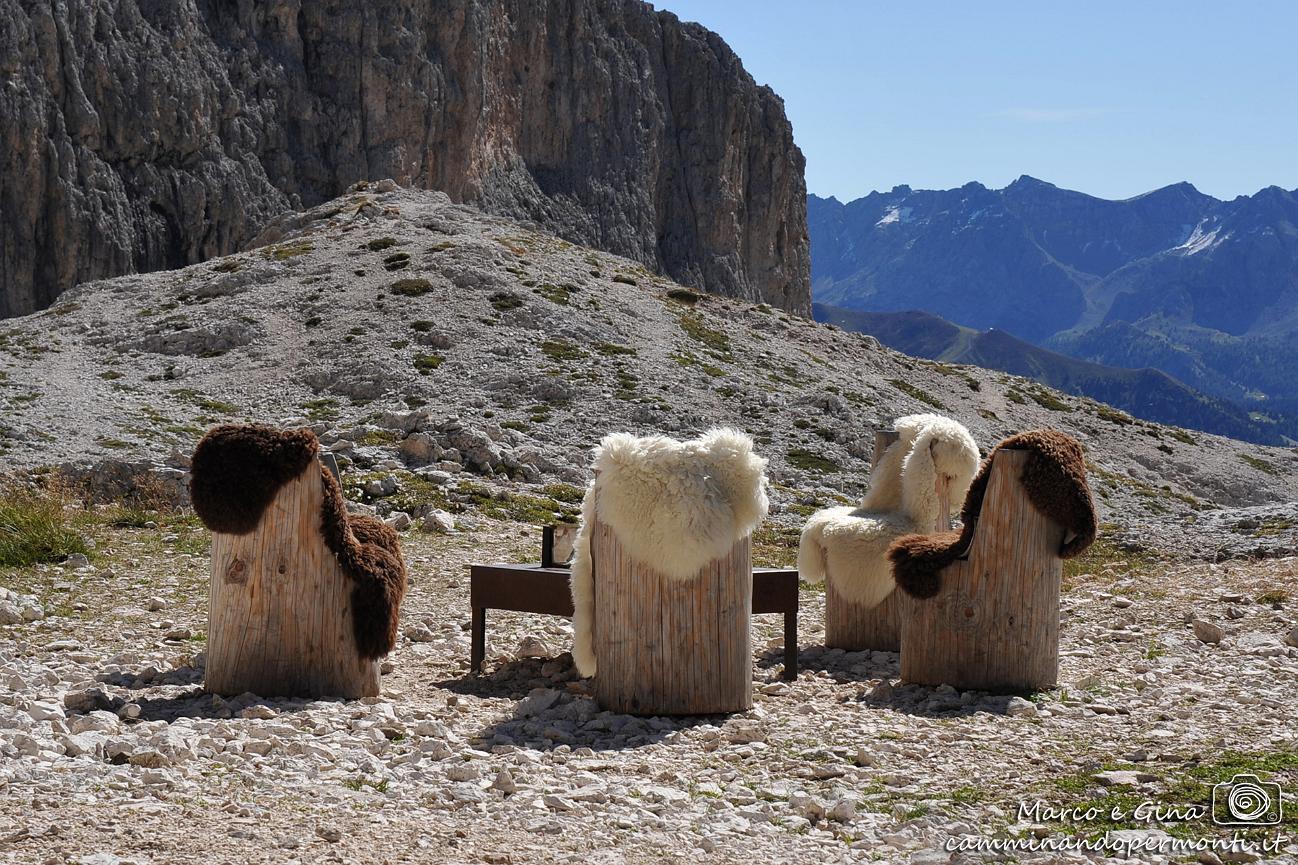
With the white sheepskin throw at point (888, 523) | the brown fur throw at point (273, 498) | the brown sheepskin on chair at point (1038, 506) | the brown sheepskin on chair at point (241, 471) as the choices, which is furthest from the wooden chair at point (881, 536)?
the brown sheepskin on chair at point (241, 471)

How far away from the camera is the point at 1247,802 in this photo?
16.7 ft

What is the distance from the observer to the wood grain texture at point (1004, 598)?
794cm

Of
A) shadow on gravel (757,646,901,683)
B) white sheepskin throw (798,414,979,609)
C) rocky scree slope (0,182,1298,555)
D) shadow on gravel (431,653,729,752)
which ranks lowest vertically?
shadow on gravel (431,653,729,752)

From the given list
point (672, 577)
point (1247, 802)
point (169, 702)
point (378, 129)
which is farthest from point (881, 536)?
point (378, 129)

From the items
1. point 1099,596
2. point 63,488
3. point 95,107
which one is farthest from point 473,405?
point 95,107

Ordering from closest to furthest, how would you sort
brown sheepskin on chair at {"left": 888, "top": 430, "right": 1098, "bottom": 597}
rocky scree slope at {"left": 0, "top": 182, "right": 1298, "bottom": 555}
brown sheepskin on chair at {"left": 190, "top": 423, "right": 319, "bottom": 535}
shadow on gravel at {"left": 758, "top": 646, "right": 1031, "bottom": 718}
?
brown sheepskin on chair at {"left": 190, "top": 423, "right": 319, "bottom": 535}, shadow on gravel at {"left": 758, "top": 646, "right": 1031, "bottom": 718}, brown sheepskin on chair at {"left": 888, "top": 430, "right": 1098, "bottom": 597}, rocky scree slope at {"left": 0, "top": 182, "right": 1298, "bottom": 555}

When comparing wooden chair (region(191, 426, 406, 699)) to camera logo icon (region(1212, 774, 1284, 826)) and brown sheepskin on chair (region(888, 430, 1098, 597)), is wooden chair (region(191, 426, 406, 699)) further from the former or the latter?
camera logo icon (region(1212, 774, 1284, 826))

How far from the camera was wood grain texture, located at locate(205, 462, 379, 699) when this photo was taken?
7.25 metres

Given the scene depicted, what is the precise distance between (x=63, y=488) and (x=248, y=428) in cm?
1184

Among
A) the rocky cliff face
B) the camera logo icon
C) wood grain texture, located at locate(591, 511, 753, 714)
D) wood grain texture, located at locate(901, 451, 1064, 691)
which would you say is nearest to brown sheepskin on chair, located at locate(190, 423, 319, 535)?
wood grain texture, located at locate(591, 511, 753, 714)

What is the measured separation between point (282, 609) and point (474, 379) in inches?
1098

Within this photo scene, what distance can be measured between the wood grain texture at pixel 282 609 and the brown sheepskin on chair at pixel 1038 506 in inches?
147

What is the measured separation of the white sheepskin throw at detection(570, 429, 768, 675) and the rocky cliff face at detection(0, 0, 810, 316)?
68.8 meters

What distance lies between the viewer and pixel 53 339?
3953 centimetres
